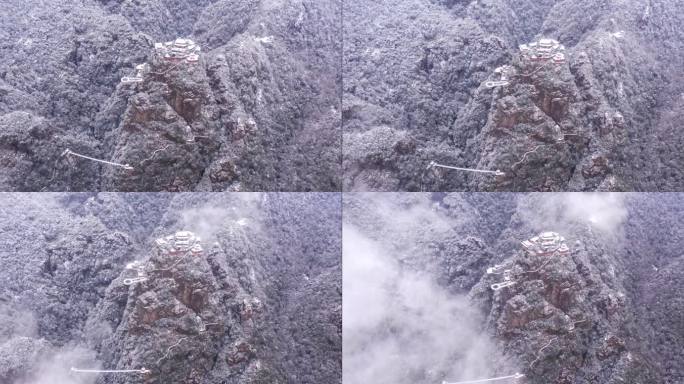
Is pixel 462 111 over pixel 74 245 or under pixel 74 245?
over

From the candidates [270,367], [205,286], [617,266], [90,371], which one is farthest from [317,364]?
[617,266]

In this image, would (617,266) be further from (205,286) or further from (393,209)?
(205,286)

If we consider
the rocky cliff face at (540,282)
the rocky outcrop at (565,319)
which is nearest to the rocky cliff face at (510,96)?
the rocky cliff face at (540,282)

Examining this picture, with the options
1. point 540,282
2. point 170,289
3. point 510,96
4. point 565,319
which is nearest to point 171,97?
point 170,289

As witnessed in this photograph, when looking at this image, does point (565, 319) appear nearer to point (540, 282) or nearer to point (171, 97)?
point (540, 282)

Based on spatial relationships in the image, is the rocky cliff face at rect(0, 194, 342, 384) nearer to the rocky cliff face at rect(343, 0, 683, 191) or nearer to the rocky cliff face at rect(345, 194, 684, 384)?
the rocky cliff face at rect(345, 194, 684, 384)

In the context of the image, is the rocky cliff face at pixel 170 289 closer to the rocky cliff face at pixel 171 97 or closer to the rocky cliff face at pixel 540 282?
the rocky cliff face at pixel 171 97

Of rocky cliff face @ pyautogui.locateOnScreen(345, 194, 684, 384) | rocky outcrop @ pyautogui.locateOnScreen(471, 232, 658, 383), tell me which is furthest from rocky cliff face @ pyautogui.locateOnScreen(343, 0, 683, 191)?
rocky outcrop @ pyautogui.locateOnScreen(471, 232, 658, 383)
